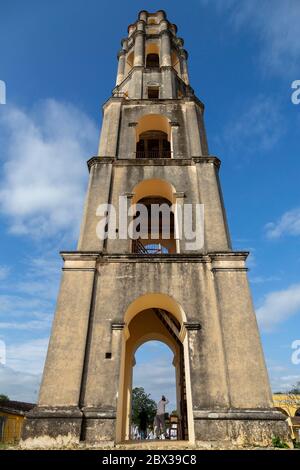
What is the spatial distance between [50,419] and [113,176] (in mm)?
8427

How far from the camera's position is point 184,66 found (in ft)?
68.8

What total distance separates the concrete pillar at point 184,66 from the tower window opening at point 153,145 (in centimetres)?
512

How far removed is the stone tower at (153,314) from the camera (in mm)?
7781

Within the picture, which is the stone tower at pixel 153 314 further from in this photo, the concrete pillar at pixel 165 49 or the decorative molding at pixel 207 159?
the concrete pillar at pixel 165 49

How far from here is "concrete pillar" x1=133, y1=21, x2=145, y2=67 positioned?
62.3 ft

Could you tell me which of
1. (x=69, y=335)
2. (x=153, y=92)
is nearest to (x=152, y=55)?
(x=153, y=92)

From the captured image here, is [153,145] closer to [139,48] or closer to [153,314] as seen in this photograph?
[139,48]

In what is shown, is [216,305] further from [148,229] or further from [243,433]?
[148,229]

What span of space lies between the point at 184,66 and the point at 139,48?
3.08 meters

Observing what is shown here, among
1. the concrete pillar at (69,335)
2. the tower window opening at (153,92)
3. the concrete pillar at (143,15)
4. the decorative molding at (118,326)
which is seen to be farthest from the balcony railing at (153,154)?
the concrete pillar at (143,15)

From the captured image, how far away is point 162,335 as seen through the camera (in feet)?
46.6

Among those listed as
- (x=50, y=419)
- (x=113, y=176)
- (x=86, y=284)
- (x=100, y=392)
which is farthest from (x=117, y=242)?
(x=50, y=419)

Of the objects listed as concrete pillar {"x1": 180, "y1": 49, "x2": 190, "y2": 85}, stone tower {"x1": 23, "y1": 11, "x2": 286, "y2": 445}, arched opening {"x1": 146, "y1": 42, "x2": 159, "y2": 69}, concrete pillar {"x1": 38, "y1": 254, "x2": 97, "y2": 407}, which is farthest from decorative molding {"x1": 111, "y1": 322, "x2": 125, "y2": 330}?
arched opening {"x1": 146, "y1": 42, "x2": 159, "y2": 69}
